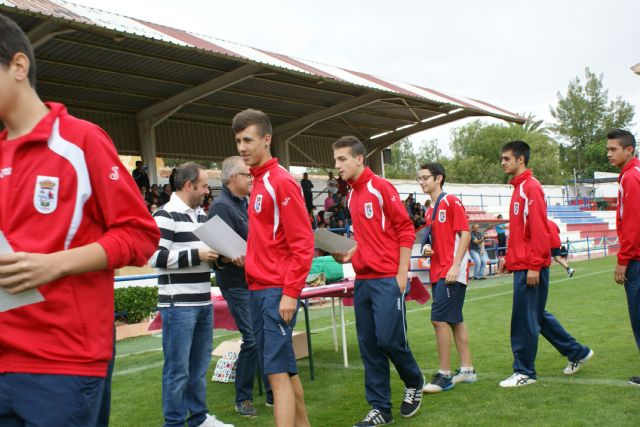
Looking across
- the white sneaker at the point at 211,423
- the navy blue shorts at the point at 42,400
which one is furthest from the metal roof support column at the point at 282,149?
the navy blue shorts at the point at 42,400

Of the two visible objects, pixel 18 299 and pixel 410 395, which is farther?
pixel 410 395

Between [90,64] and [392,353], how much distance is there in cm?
1583

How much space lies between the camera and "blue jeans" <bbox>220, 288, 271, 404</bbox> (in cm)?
582

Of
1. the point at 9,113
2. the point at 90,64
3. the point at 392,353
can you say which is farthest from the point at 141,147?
the point at 9,113

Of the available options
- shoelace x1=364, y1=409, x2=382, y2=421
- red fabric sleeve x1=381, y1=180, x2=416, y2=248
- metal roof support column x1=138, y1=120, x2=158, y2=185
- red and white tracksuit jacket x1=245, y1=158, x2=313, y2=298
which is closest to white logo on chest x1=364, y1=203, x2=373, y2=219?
red fabric sleeve x1=381, y1=180, x2=416, y2=248

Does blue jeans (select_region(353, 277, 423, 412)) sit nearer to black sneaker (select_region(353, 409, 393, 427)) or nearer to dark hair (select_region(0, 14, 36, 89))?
black sneaker (select_region(353, 409, 393, 427))

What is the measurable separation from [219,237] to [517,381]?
3.16 meters

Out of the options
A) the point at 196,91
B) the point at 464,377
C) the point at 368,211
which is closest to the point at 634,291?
the point at 464,377

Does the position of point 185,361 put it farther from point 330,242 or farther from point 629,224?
point 629,224

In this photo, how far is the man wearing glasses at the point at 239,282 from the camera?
579 cm

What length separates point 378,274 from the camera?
5172 millimetres

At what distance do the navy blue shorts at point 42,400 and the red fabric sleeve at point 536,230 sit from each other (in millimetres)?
4781

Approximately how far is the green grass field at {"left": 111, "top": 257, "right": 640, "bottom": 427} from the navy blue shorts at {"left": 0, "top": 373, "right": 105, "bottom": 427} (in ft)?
12.2

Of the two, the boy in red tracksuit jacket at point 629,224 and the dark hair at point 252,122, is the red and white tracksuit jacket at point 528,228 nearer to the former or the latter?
the boy in red tracksuit jacket at point 629,224
